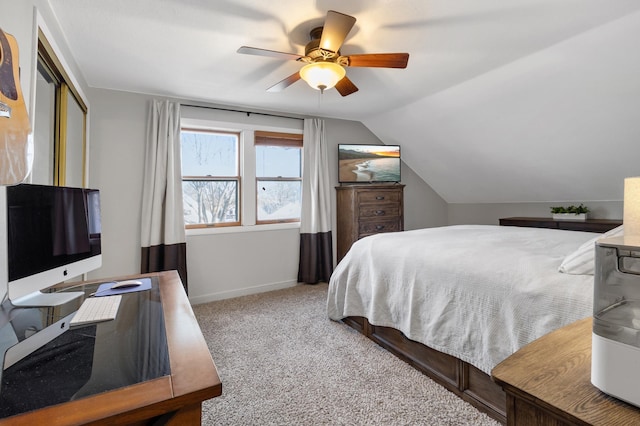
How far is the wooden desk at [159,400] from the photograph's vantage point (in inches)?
24.9

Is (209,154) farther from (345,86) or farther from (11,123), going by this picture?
(11,123)

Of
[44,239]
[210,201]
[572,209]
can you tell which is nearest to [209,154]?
[210,201]

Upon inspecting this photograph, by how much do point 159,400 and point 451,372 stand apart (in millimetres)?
1662

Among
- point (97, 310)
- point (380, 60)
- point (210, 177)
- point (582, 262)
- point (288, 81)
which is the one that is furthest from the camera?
point (210, 177)

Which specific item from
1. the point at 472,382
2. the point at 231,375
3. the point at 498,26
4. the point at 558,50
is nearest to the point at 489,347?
the point at 472,382

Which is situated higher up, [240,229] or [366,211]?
[366,211]

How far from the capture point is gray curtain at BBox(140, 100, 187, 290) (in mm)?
3242

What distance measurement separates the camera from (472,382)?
172cm

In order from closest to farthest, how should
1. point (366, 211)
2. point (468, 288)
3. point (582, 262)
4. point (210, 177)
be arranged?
point (582, 262) < point (468, 288) < point (210, 177) < point (366, 211)

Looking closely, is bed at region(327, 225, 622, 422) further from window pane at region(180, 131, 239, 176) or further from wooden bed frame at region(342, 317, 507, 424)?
window pane at region(180, 131, 239, 176)

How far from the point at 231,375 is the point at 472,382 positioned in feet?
4.71

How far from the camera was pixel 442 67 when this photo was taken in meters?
2.70

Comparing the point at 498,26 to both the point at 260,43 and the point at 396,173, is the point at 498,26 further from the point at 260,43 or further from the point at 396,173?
the point at 396,173

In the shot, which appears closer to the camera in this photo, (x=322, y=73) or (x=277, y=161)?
(x=322, y=73)
